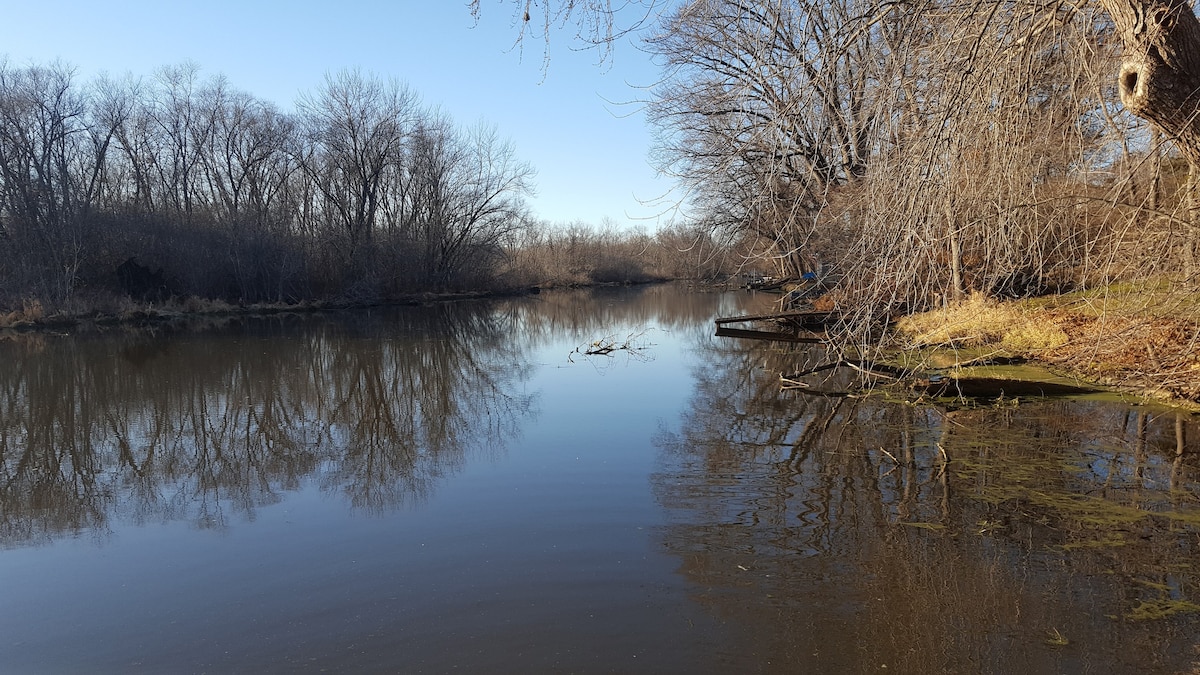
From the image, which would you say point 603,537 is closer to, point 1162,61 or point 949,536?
point 949,536

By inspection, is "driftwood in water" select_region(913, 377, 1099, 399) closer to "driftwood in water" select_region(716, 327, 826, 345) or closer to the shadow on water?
the shadow on water

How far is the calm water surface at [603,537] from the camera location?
13.6ft

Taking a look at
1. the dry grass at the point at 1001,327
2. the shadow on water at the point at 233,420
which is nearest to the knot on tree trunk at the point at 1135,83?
the shadow on water at the point at 233,420

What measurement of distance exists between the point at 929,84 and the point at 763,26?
4.11 ft

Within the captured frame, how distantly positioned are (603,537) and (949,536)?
2.54 metres

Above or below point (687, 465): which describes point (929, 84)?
above

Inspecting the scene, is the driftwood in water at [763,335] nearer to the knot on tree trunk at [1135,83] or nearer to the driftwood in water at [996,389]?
the driftwood in water at [996,389]

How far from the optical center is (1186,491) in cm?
616

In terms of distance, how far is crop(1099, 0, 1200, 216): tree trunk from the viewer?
3.28 meters

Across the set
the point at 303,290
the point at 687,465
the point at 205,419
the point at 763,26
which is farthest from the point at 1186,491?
the point at 303,290

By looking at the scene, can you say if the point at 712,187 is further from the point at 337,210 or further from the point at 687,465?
the point at 337,210

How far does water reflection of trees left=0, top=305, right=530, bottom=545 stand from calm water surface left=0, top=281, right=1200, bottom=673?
69 mm

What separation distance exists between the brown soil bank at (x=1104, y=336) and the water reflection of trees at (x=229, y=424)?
5.78 m

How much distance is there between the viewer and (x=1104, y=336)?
771 centimetres
